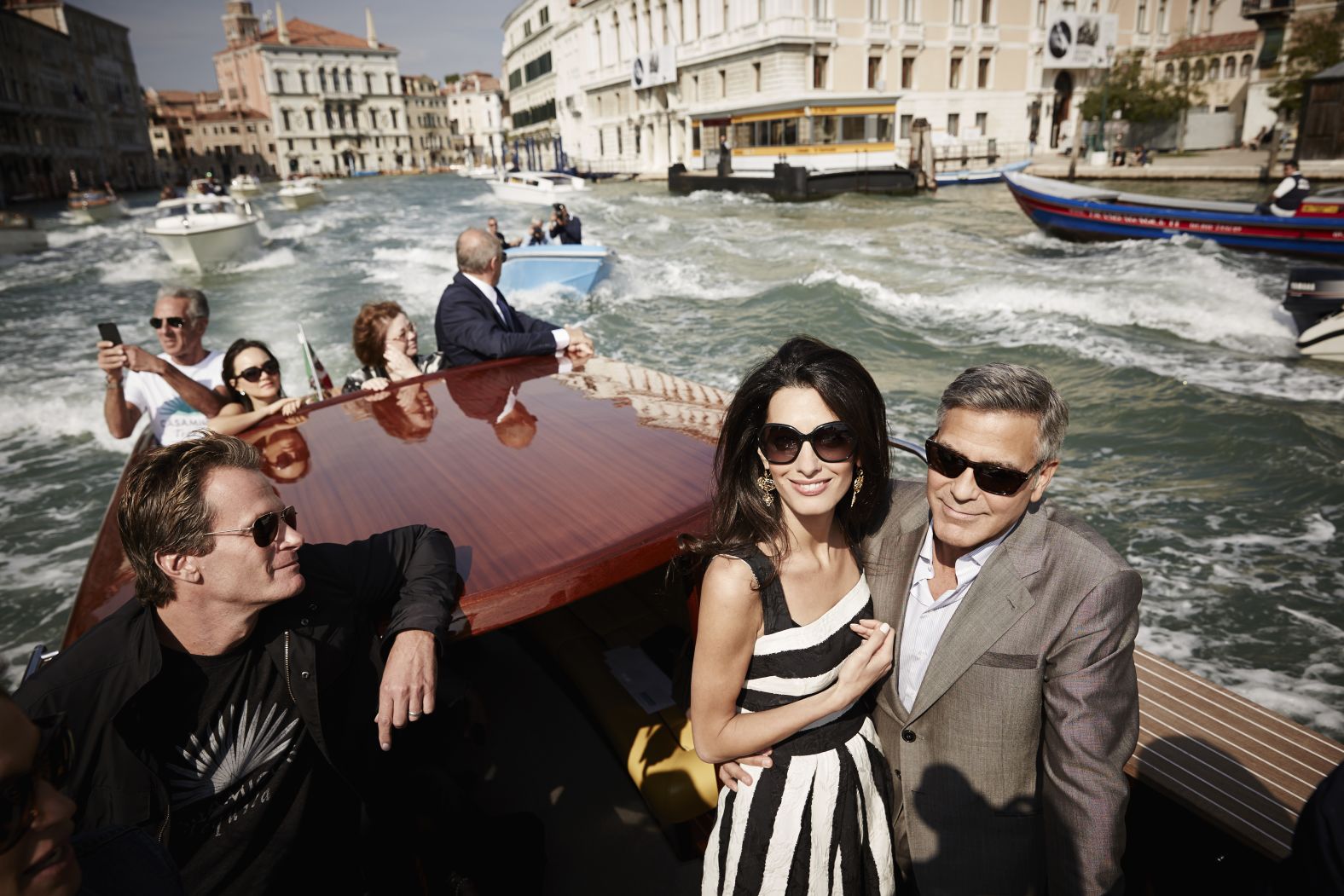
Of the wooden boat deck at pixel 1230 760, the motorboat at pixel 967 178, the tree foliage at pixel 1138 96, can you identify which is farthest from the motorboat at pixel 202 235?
the tree foliage at pixel 1138 96

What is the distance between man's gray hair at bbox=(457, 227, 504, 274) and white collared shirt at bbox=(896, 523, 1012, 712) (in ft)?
9.75

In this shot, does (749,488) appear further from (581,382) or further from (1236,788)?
(581,382)

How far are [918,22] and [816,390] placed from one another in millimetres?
39104

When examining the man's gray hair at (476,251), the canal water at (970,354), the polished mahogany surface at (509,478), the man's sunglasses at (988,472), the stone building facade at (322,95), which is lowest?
the canal water at (970,354)

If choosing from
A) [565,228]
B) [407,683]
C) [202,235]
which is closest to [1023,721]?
[407,683]

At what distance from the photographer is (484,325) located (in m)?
3.59

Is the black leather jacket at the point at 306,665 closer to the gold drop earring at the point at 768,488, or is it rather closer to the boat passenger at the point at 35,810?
the boat passenger at the point at 35,810

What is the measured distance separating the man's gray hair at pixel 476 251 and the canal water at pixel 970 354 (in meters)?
3.17

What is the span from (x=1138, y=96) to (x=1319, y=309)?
30.1 meters

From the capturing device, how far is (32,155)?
4419 centimetres

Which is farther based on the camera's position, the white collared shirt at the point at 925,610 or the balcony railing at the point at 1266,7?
the balcony railing at the point at 1266,7

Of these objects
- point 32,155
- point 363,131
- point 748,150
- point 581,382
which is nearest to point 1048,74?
point 748,150

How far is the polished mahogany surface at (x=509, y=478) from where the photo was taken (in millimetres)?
1685

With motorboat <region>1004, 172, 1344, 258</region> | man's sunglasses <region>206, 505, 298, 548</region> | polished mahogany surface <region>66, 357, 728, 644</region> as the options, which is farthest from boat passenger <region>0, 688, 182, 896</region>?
motorboat <region>1004, 172, 1344, 258</region>
